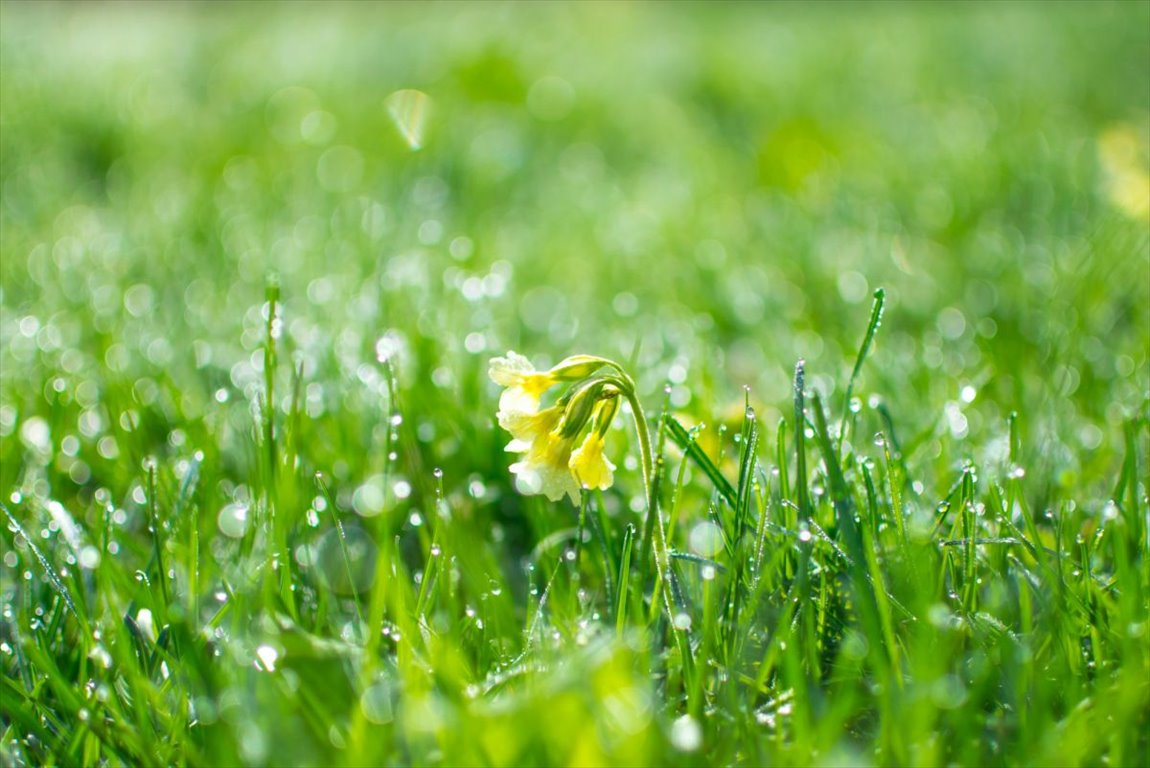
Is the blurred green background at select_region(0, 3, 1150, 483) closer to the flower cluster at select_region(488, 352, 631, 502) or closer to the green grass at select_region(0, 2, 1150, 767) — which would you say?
the green grass at select_region(0, 2, 1150, 767)

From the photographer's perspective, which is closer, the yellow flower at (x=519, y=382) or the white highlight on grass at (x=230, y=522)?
the yellow flower at (x=519, y=382)

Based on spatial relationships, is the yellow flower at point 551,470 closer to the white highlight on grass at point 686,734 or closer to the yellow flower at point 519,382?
the yellow flower at point 519,382

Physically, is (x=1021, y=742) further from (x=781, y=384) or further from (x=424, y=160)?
(x=424, y=160)

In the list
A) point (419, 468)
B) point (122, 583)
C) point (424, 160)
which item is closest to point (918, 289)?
point (419, 468)

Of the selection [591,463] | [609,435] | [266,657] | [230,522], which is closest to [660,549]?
[591,463]

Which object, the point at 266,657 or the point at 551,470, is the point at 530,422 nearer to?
the point at 551,470

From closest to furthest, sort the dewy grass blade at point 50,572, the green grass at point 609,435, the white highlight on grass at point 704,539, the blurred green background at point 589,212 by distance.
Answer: the green grass at point 609,435 < the dewy grass blade at point 50,572 < the white highlight on grass at point 704,539 < the blurred green background at point 589,212

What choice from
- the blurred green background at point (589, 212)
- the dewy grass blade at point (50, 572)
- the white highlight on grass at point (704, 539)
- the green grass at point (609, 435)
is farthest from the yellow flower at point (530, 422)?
the blurred green background at point (589, 212)

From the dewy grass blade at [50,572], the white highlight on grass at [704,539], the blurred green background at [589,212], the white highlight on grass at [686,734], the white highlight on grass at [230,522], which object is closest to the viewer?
the white highlight on grass at [686,734]
